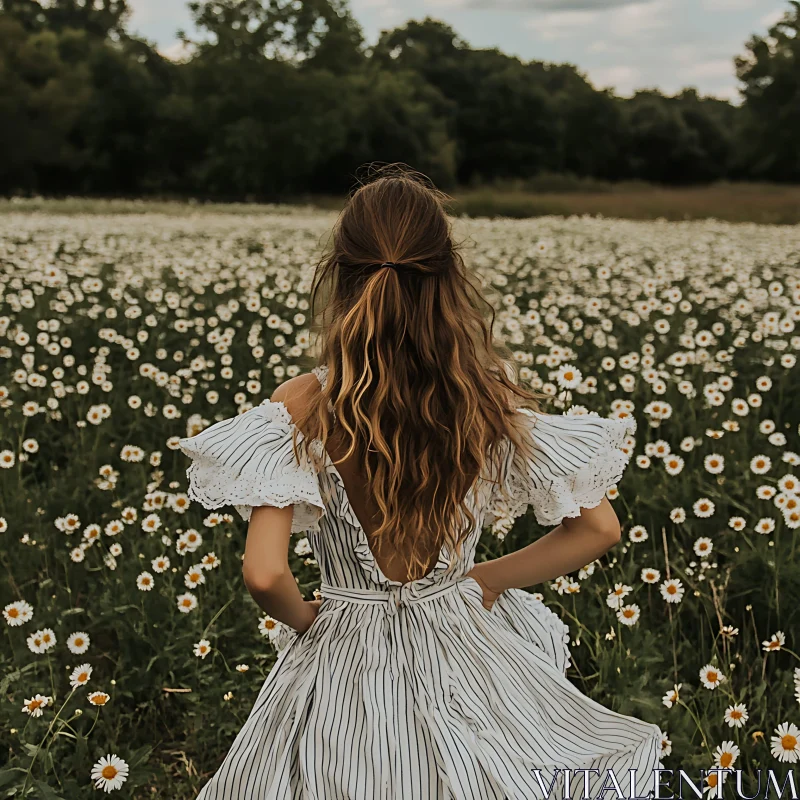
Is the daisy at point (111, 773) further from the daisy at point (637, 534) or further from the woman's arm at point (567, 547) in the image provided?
the daisy at point (637, 534)

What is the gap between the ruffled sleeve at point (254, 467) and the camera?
5.63 feet

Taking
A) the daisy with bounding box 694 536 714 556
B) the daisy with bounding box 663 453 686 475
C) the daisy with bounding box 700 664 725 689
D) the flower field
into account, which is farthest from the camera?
the daisy with bounding box 663 453 686 475

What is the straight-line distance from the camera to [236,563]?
134 inches

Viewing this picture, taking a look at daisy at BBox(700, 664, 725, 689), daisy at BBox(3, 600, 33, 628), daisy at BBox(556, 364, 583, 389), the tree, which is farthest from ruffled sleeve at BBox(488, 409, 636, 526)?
the tree

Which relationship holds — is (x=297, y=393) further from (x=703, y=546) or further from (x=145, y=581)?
(x=703, y=546)

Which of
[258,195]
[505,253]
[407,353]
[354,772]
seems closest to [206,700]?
[354,772]

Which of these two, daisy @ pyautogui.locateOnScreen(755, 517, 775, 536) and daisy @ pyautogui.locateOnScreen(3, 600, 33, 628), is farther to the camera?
daisy @ pyautogui.locateOnScreen(755, 517, 775, 536)

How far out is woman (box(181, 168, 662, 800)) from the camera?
5.73 ft

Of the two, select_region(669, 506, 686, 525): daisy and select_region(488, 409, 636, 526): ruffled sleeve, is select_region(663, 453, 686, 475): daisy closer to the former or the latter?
select_region(669, 506, 686, 525): daisy

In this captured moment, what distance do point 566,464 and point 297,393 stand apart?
58cm

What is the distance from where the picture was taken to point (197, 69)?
1731 inches

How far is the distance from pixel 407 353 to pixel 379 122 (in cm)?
4532

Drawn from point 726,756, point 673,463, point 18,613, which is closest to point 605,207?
point 673,463

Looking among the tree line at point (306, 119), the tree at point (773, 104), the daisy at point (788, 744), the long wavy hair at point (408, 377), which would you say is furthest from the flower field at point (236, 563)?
the tree at point (773, 104)
